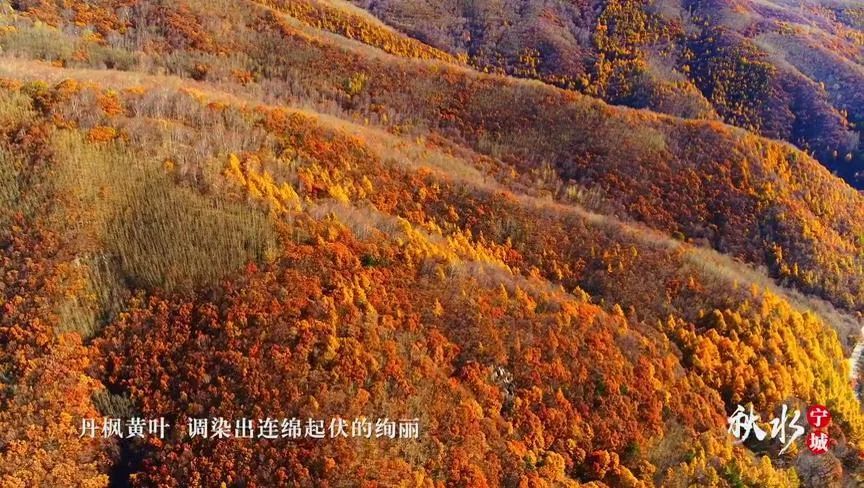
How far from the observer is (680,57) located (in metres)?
116

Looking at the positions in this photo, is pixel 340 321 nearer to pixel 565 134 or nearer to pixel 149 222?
pixel 149 222

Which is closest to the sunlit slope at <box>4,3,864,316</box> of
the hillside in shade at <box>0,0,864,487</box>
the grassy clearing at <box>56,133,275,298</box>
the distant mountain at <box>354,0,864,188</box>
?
the hillside in shade at <box>0,0,864,487</box>

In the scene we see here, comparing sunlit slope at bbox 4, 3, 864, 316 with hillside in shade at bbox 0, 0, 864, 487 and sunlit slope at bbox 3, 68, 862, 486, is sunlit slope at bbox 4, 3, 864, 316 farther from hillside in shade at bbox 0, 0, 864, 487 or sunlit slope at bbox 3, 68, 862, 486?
sunlit slope at bbox 3, 68, 862, 486

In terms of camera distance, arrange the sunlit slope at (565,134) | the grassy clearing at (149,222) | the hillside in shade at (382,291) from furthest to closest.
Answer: the sunlit slope at (565,134) < the grassy clearing at (149,222) < the hillside in shade at (382,291)

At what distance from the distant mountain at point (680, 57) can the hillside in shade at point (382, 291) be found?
5333 cm

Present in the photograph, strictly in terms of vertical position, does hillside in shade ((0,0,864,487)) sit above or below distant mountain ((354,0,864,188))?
below

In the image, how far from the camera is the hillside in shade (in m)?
20.6

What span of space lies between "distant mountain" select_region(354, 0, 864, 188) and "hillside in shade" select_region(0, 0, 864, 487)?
53330 millimetres

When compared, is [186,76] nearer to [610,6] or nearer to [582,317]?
[582,317]

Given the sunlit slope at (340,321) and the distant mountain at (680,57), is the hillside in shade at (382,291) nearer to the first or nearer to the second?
the sunlit slope at (340,321)

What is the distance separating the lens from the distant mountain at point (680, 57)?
339 ft

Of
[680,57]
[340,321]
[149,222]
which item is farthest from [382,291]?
[680,57]

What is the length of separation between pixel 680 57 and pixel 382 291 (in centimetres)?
11433

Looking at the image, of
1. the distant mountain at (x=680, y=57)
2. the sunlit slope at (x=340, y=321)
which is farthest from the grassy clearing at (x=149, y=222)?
the distant mountain at (x=680, y=57)
